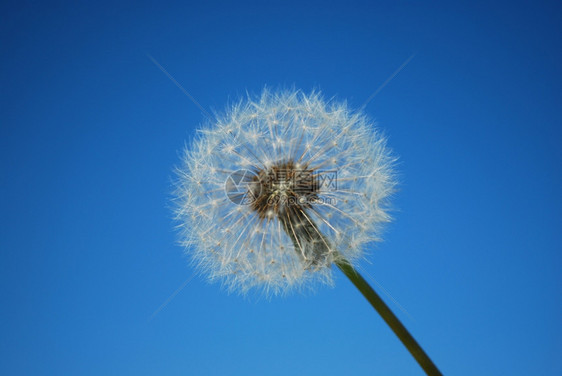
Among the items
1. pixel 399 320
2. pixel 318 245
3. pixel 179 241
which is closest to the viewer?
pixel 399 320

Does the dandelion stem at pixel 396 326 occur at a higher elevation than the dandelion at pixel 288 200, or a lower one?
lower

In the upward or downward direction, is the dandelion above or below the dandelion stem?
above

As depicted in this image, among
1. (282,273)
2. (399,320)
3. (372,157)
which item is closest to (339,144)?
(372,157)

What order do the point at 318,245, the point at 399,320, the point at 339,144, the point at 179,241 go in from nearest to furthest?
the point at 399,320 → the point at 318,245 → the point at 339,144 → the point at 179,241

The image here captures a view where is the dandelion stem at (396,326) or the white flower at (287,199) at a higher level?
the white flower at (287,199)

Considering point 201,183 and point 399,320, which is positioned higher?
point 201,183

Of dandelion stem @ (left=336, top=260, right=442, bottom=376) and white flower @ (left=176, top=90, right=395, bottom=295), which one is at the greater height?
white flower @ (left=176, top=90, right=395, bottom=295)

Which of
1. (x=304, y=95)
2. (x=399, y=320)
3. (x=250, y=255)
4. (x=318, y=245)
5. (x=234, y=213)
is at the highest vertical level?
(x=304, y=95)

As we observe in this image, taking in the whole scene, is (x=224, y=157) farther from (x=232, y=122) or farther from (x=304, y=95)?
(x=304, y=95)
